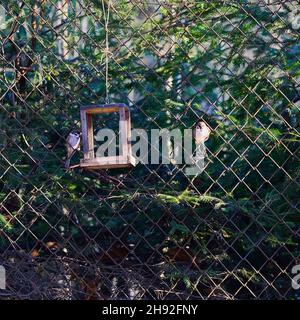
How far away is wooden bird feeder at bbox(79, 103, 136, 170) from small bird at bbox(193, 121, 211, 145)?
0.43 metres

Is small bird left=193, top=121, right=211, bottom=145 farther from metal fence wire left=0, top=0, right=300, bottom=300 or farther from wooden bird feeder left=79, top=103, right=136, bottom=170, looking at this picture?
wooden bird feeder left=79, top=103, right=136, bottom=170

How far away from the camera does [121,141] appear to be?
336 centimetres

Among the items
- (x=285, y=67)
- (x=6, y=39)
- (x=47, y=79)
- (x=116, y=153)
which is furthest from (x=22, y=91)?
(x=285, y=67)

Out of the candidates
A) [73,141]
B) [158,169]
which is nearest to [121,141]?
[73,141]

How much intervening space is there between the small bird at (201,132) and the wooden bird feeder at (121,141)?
0.43m

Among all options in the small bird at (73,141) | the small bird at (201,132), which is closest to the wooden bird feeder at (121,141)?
the small bird at (73,141)

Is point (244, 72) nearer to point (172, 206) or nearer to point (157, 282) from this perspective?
Answer: point (172, 206)

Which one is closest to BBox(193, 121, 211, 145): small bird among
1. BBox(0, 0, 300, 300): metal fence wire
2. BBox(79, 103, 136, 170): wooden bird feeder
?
BBox(0, 0, 300, 300): metal fence wire

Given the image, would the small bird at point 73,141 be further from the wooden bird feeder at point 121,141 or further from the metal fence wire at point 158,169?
the wooden bird feeder at point 121,141

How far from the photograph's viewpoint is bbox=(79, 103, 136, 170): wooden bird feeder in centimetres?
328

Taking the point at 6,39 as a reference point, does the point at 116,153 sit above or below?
below

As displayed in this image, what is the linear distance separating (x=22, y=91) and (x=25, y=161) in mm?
348

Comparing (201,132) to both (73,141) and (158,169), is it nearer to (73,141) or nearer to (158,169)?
(158,169)

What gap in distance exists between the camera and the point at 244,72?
12.8 feet
